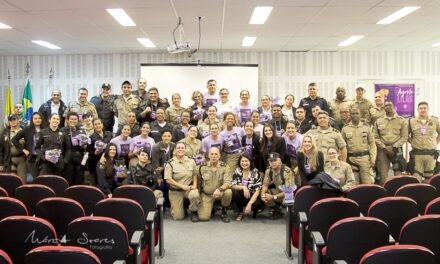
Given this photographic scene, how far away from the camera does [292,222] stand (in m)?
4.77

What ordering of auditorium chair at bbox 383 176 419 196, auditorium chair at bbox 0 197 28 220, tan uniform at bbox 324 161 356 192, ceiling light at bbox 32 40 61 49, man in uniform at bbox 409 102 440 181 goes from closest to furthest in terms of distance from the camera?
auditorium chair at bbox 0 197 28 220 < auditorium chair at bbox 383 176 419 196 < tan uniform at bbox 324 161 356 192 < man in uniform at bbox 409 102 440 181 < ceiling light at bbox 32 40 61 49

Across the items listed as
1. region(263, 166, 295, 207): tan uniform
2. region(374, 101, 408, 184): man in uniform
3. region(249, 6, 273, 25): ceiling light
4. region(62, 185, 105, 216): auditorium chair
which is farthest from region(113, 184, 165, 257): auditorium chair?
region(374, 101, 408, 184): man in uniform

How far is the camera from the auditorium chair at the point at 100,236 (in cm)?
307

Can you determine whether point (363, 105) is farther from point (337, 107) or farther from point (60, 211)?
point (60, 211)

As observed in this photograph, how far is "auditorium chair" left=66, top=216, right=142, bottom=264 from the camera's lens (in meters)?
3.07

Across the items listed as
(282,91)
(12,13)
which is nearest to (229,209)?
(12,13)

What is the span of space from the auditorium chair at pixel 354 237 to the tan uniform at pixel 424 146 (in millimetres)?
5041

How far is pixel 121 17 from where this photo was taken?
752cm

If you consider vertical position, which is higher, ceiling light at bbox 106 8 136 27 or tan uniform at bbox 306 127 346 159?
ceiling light at bbox 106 8 136 27

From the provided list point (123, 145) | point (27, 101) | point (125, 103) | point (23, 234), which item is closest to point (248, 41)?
point (125, 103)

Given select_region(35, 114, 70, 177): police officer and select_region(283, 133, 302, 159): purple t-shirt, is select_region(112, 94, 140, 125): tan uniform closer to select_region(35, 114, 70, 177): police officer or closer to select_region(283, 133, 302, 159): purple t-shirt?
select_region(35, 114, 70, 177): police officer

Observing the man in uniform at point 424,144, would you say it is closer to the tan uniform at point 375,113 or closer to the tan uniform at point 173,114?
the tan uniform at point 375,113

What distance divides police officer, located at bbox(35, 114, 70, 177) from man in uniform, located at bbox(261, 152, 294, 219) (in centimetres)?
330

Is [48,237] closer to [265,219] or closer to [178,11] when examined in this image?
[265,219]
